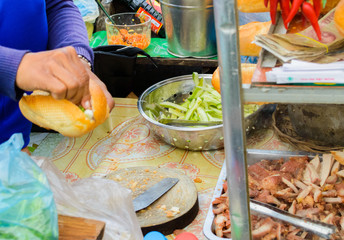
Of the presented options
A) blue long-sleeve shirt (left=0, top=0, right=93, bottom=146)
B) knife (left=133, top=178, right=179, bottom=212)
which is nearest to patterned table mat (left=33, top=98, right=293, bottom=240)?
knife (left=133, top=178, right=179, bottom=212)

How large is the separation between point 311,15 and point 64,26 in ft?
3.66

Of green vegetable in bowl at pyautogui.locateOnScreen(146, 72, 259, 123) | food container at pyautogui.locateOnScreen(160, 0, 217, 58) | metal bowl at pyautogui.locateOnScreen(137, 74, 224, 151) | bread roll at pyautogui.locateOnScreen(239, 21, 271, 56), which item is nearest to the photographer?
bread roll at pyautogui.locateOnScreen(239, 21, 271, 56)

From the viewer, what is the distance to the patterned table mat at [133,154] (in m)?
2.03

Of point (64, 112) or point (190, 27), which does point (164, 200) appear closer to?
point (64, 112)

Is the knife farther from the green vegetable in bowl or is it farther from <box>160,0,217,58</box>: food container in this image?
<box>160,0,217,58</box>: food container

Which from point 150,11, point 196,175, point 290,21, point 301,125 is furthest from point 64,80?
point 150,11

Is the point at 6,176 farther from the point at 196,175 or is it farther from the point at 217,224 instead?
the point at 196,175

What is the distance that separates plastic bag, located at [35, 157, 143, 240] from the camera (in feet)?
3.51

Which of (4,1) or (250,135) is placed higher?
(4,1)

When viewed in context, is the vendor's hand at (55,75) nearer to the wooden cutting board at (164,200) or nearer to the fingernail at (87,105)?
the fingernail at (87,105)

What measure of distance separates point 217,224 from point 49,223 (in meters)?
0.76

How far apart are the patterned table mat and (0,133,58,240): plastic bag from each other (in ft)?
3.35

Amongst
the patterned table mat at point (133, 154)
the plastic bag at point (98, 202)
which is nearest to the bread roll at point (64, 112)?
the plastic bag at point (98, 202)

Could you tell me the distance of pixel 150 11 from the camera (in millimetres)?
3488
